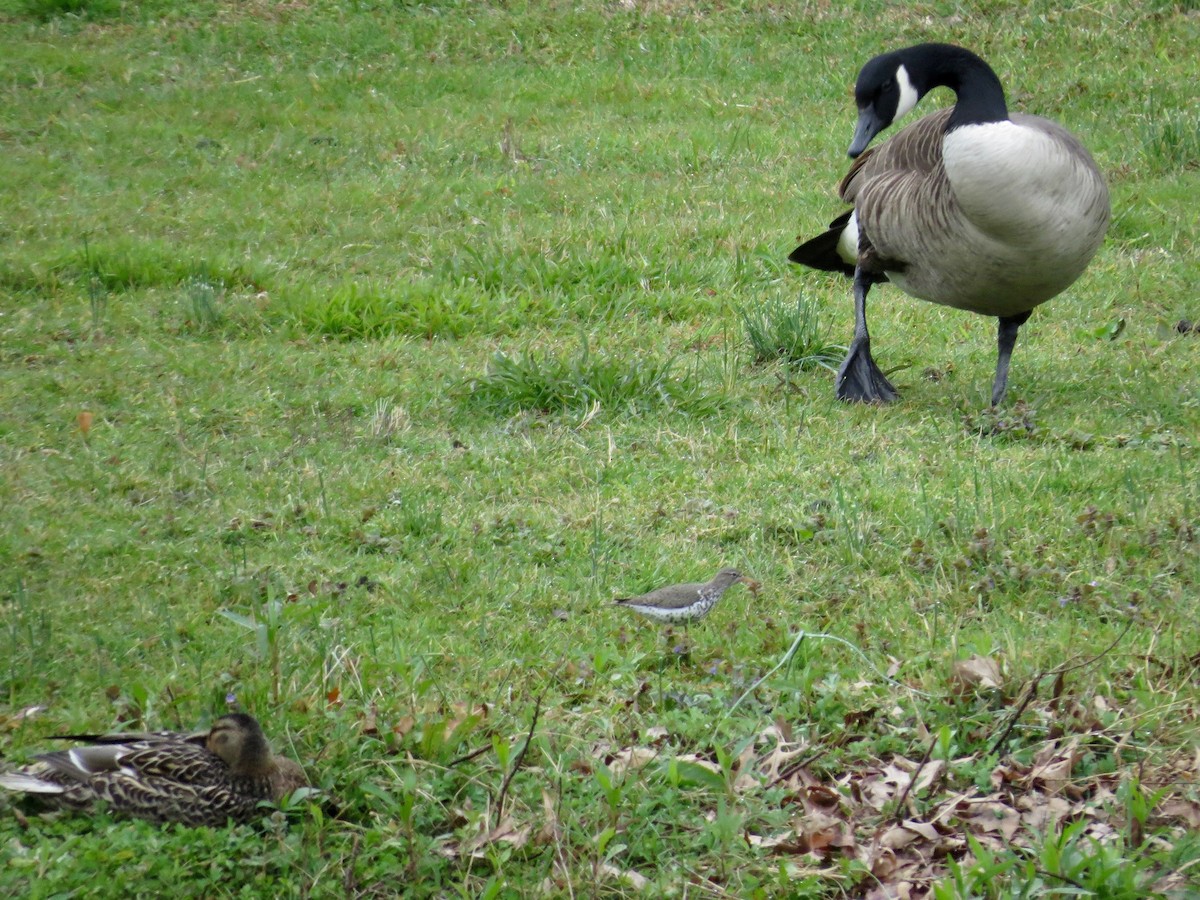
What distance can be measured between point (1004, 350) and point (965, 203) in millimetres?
973

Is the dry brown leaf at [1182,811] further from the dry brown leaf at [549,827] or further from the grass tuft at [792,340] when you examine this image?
the grass tuft at [792,340]

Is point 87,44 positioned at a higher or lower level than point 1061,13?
lower

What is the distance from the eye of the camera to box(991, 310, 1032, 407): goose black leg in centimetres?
679

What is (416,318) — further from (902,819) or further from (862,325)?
(902,819)

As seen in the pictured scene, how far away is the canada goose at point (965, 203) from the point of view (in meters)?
6.07

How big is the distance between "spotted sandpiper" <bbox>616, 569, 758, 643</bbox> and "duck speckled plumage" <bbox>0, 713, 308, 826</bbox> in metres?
1.44

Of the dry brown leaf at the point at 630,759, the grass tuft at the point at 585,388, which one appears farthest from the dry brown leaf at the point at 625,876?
the grass tuft at the point at 585,388

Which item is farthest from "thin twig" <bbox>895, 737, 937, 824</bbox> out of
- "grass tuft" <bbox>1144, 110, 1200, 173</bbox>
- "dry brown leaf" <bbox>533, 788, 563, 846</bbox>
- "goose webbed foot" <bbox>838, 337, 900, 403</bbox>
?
"grass tuft" <bbox>1144, 110, 1200, 173</bbox>

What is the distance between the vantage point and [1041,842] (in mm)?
3240

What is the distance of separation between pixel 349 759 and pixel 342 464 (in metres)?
2.63

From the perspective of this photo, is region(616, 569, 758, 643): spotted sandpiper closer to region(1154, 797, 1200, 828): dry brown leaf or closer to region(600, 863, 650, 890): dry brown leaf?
region(600, 863, 650, 890): dry brown leaf

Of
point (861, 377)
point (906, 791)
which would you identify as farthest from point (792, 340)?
point (906, 791)

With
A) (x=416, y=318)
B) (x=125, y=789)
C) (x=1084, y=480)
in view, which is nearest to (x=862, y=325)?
(x=1084, y=480)

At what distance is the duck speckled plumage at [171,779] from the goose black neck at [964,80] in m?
4.58
